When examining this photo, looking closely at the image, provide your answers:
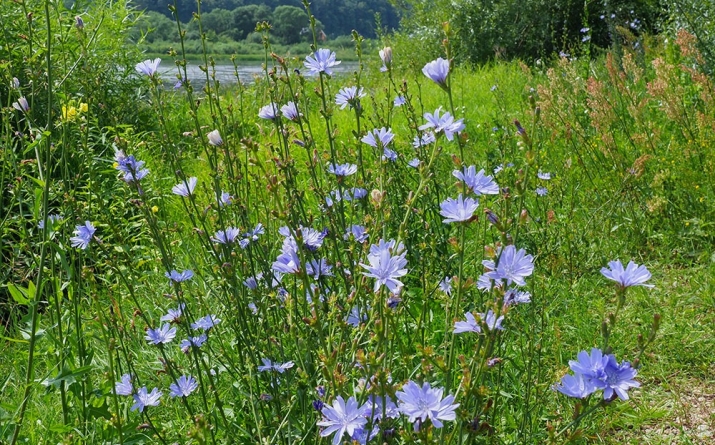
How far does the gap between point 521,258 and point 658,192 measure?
252 cm

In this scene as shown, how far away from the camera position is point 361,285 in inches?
53.7

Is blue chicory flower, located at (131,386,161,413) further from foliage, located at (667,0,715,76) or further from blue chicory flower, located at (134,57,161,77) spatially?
foliage, located at (667,0,715,76)

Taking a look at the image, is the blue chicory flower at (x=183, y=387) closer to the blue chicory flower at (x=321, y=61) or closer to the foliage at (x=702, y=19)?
the blue chicory flower at (x=321, y=61)

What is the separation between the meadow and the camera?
123 centimetres

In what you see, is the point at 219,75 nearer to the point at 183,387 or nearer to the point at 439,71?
the point at 183,387

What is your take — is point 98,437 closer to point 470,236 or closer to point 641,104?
point 470,236

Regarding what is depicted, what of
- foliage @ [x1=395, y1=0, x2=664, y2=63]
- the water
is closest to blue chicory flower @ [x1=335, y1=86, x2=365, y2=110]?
the water

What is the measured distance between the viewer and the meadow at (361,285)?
4.02ft

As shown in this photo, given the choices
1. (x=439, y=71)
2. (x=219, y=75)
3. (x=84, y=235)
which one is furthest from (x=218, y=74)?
(x=439, y=71)

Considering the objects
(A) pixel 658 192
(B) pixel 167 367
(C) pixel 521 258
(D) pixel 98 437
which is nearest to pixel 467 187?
(C) pixel 521 258

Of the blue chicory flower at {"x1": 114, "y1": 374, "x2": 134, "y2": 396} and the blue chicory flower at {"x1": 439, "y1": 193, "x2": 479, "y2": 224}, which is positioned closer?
the blue chicory flower at {"x1": 439, "y1": 193, "x2": 479, "y2": 224}

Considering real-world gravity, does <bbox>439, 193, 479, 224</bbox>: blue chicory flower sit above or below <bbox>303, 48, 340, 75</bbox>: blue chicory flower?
below

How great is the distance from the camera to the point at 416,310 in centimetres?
273

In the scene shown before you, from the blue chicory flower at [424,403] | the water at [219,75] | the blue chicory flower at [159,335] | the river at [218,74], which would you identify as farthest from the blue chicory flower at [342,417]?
the water at [219,75]
